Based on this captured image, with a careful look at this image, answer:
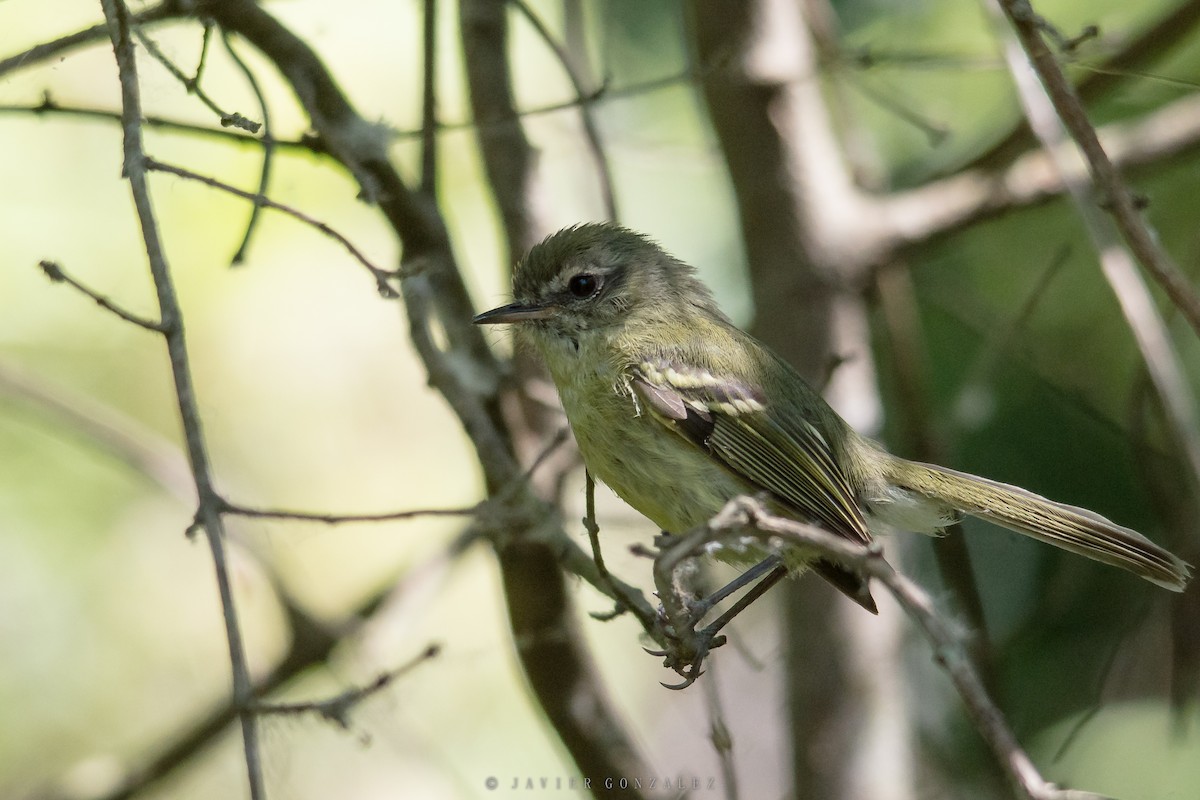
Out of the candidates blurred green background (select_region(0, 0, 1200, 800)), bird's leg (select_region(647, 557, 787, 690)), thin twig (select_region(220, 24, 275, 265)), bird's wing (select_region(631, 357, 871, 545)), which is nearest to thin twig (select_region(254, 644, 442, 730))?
bird's leg (select_region(647, 557, 787, 690))

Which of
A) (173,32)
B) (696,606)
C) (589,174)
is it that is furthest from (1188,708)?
(173,32)

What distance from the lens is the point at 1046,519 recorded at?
2.95 m

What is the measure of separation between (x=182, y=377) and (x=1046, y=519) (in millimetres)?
2046

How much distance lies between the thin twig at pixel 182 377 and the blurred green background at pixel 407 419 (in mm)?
1653

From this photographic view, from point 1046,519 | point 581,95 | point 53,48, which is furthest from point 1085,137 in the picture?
point 53,48

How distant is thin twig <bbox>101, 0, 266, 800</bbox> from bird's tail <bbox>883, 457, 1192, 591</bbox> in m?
1.89

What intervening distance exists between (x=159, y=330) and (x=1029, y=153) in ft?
9.69

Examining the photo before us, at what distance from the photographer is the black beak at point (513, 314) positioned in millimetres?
3174

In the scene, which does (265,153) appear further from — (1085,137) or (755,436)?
(1085,137)

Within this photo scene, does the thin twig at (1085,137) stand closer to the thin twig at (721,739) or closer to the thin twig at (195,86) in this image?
the thin twig at (721,739)

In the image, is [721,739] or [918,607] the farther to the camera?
[721,739]

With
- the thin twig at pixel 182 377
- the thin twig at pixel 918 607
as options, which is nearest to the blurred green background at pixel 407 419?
the thin twig at pixel 182 377

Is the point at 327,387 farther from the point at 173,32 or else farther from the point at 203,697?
the point at 173,32

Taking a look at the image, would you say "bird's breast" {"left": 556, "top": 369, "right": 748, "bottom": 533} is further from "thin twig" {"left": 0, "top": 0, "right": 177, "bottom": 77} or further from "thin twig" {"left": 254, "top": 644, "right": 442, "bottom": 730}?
"thin twig" {"left": 0, "top": 0, "right": 177, "bottom": 77}
